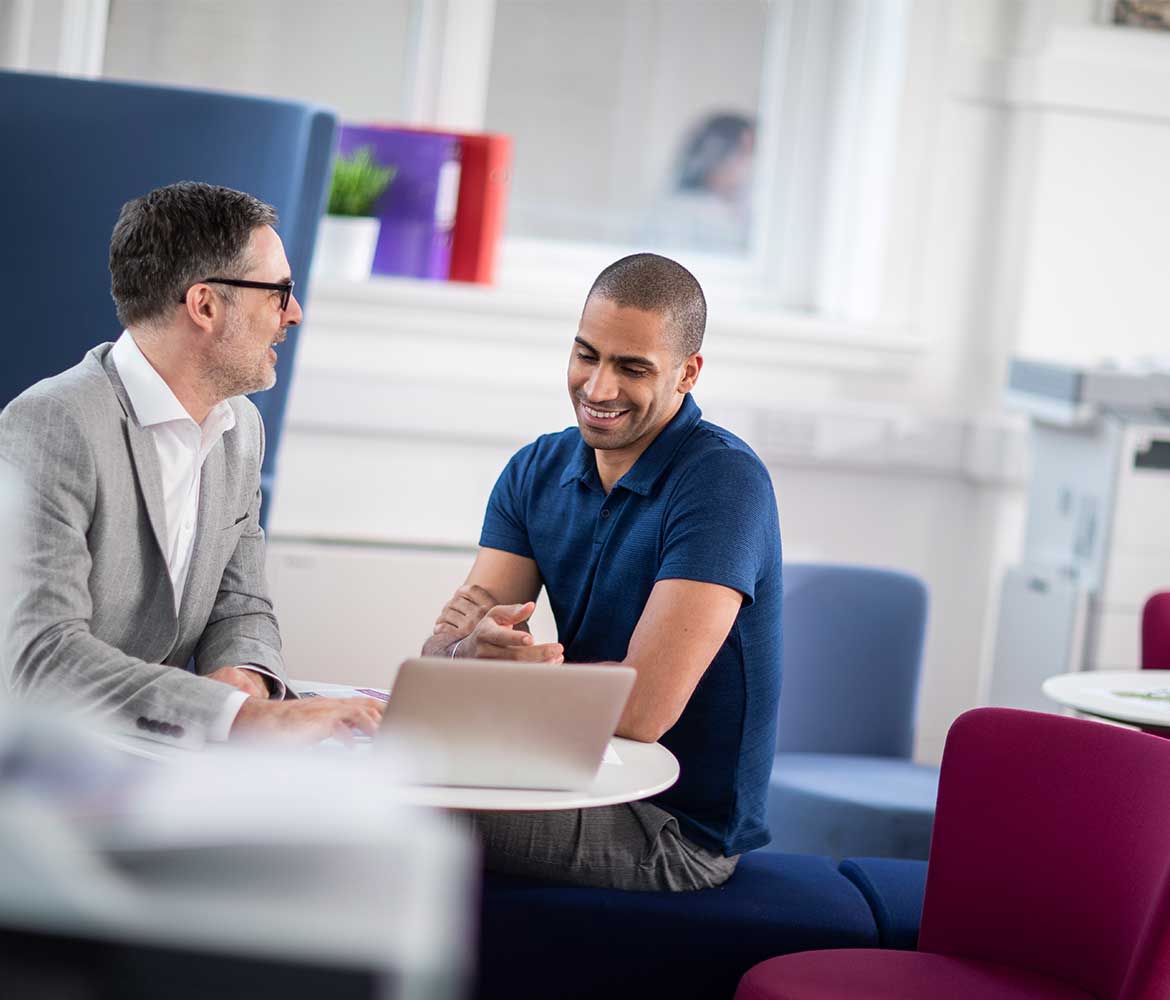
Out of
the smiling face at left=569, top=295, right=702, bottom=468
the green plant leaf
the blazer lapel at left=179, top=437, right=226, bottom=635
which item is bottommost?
the blazer lapel at left=179, top=437, right=226, bottom=635

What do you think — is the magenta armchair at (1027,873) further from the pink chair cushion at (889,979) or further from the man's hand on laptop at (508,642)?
the man's hand on laptop at (508,642)

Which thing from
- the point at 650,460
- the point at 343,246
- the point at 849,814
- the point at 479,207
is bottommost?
the point at 849,814

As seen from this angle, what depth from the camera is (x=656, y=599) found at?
2.05m

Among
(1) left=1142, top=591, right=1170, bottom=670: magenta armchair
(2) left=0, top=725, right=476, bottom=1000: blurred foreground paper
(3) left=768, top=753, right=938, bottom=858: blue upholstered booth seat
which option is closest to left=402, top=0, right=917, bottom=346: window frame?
(1) left=1142, top=591, right=1170, bottom=670: magenta armchair

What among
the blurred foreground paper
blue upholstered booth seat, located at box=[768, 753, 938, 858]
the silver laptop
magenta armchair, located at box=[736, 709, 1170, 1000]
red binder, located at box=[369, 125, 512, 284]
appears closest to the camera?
the blurred foreground paper

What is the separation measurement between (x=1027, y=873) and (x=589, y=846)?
556mm

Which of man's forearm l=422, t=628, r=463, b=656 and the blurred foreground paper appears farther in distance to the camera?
man's forearm l=422, t=628, r=463, b=656

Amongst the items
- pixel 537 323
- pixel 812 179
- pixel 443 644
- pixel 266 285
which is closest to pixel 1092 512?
pixel 812 179

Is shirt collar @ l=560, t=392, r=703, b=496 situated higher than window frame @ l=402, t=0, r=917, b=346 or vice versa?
window frame @ l=402, t=0, r=917, b=346

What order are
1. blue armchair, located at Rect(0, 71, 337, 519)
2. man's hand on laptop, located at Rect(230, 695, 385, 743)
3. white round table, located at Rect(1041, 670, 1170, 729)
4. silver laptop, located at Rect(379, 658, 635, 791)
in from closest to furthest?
silver laptop, located at Rect(379, 658, 635, 791), man's hand on laptop, located at Rect(230, 695, 385, 743), white round table, located at Rect(1041, 670, 1170, 729), blue armchair, located at Rect(0, 71, 337, 519)

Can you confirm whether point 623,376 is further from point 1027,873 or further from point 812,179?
point 812,179

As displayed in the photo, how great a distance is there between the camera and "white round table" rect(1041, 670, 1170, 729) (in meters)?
2.48

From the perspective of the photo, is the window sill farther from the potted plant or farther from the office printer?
the office printer

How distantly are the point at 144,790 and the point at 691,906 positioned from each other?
1.46 metres
